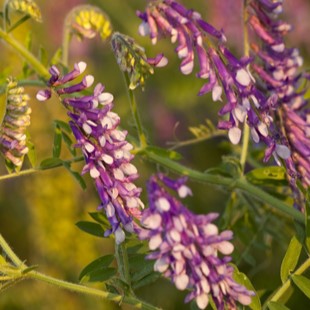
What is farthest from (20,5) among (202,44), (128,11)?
(128,11)

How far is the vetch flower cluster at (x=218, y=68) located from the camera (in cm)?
128

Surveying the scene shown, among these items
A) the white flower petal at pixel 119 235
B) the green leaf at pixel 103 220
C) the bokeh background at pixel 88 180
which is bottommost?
the bokeh background at pixel 88 180

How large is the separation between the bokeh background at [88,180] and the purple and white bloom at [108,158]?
22.0 inches

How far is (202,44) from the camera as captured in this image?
132 centimetres

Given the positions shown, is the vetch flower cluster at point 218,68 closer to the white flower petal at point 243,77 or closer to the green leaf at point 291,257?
the white flower petal at point 243,77

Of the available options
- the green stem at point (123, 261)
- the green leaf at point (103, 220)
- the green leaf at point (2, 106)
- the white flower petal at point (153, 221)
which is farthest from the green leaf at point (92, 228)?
the white flower petal at point (153, 221)

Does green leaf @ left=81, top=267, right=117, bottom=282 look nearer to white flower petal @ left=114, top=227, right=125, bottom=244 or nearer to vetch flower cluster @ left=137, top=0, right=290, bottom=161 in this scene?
white flower petal @ left=114, top=227, right=125, bottom=244

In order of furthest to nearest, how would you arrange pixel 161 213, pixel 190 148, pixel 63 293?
pixel 190 148
pixel 63 293
pixel 161 213

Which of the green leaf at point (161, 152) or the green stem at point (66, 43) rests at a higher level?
the green stem at point (66, 43)

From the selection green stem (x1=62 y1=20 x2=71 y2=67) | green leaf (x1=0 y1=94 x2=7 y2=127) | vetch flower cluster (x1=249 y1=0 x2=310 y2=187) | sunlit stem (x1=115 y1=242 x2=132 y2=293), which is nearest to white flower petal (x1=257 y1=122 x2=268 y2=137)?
vetch flower cluster (x1=249 y1=0 x2=310 y2=187)

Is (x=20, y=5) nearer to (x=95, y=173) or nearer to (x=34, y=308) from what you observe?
(x=95, y=173)

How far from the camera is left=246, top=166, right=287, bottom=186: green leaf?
1.56 m

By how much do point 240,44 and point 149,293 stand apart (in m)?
1.57

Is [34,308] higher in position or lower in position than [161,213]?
lower
